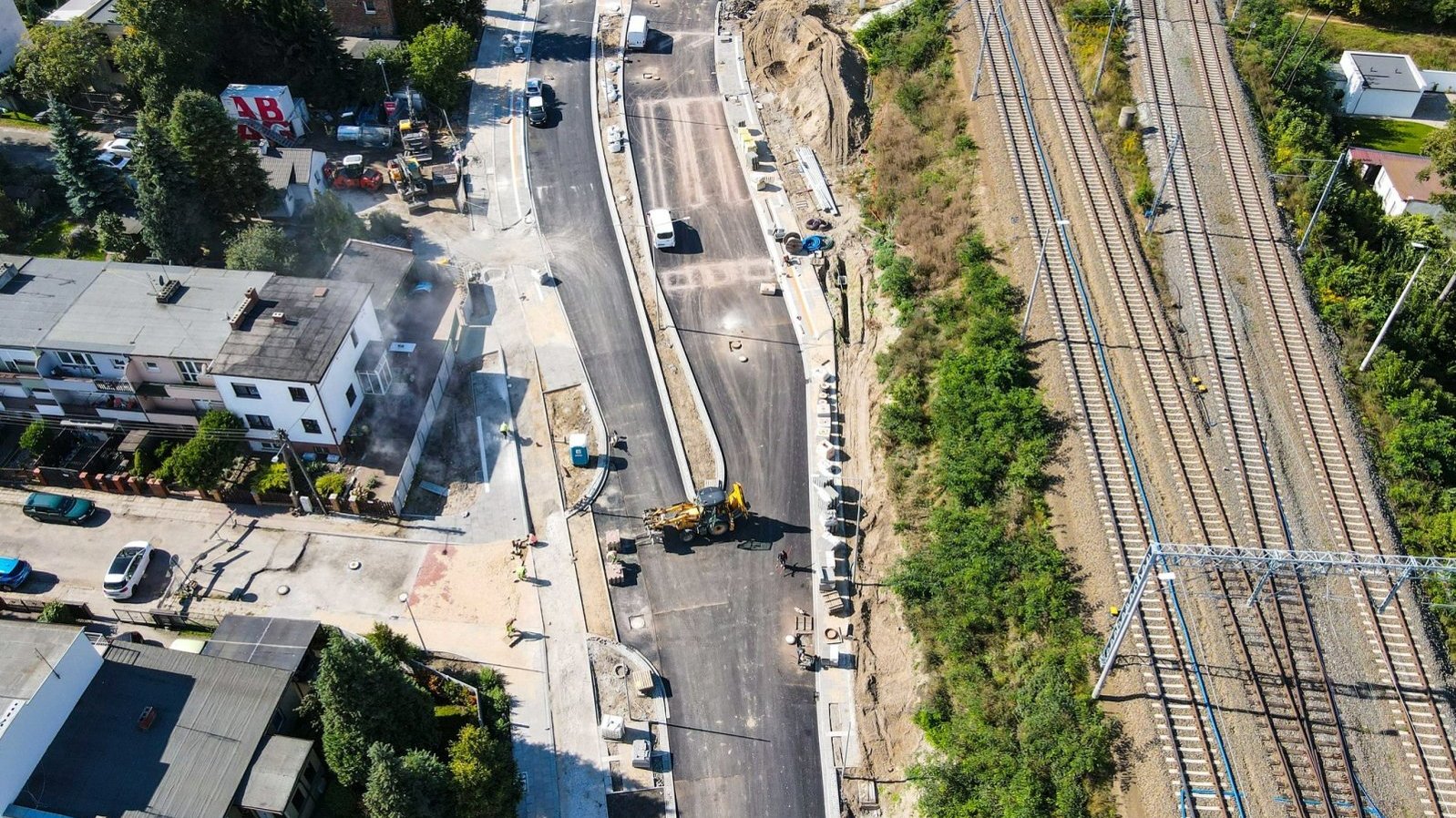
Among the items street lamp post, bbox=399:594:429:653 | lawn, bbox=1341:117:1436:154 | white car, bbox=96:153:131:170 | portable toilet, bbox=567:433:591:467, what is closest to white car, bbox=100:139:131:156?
white car, bbox=96:153:131:170

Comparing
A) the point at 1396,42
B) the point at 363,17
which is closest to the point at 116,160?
the point at 363,17

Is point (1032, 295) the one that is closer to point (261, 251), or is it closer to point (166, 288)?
point (261, 251)

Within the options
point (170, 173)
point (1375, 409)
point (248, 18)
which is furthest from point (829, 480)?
point (248, 18)

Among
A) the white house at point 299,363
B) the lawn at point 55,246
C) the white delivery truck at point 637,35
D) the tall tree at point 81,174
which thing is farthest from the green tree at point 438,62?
the white house at point 299,363

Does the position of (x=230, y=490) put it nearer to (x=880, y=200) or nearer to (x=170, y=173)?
(x=170, y=173)

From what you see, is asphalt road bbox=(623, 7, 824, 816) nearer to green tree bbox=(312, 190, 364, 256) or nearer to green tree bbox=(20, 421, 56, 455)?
green tree bbox=(312, 190, 364, 256)

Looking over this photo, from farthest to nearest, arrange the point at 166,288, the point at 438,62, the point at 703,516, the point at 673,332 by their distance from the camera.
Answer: the point at 438,62
the point at 673,332
the point at 166,288
the point at 703,516
